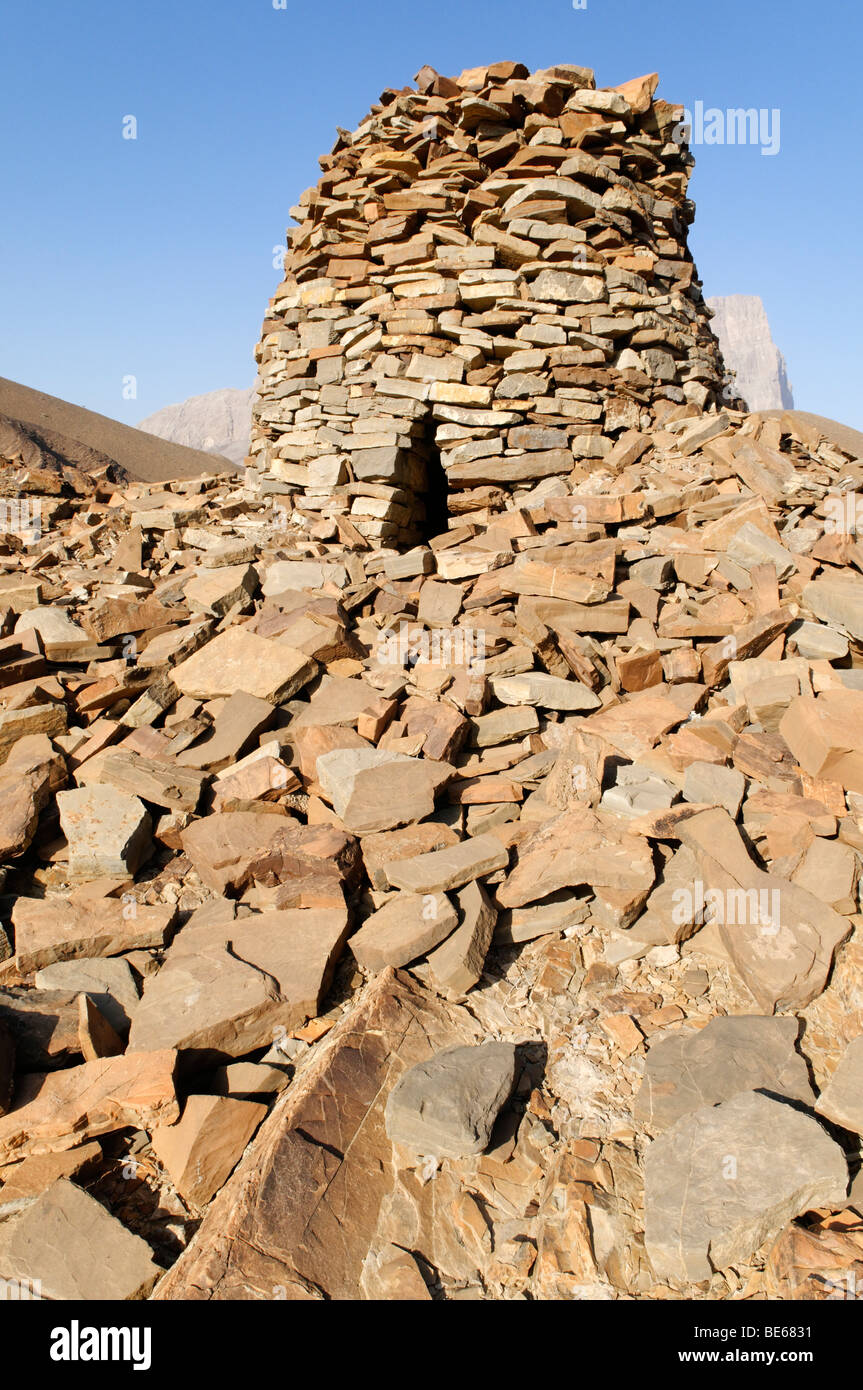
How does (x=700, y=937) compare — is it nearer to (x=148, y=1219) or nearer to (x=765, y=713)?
(x=765, y=713)

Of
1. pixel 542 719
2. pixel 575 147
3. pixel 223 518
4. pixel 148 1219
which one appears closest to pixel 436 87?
pixel 575 147

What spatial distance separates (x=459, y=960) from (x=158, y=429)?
281 feet

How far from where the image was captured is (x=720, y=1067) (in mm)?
2662

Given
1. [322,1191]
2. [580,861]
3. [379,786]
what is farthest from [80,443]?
[322,1191]

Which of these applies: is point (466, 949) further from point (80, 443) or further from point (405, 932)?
point (80, 443)

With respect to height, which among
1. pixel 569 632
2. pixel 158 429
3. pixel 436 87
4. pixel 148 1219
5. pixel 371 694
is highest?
pixel 158 429

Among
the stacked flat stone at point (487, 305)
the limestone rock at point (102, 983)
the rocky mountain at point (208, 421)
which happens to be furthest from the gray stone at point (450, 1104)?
the rocky mountain at point (208, 421)

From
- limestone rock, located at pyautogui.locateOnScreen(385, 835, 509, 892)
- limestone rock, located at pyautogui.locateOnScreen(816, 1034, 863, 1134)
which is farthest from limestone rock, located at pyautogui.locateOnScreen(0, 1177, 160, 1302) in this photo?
limestone rock, located at pyautogui.locateOnScreen(816, 1034, 863, 1134)

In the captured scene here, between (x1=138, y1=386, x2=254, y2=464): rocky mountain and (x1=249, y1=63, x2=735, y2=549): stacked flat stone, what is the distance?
61784 millimetres

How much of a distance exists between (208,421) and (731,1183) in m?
86.8

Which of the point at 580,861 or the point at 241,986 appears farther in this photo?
the point at 580,861

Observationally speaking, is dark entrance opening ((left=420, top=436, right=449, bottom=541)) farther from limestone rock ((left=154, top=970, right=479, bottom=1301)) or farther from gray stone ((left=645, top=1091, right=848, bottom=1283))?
gray stone ((left=645, top=1091, right=848, bottom=1283))

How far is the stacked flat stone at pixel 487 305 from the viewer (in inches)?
272

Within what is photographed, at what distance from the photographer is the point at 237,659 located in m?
5.05
